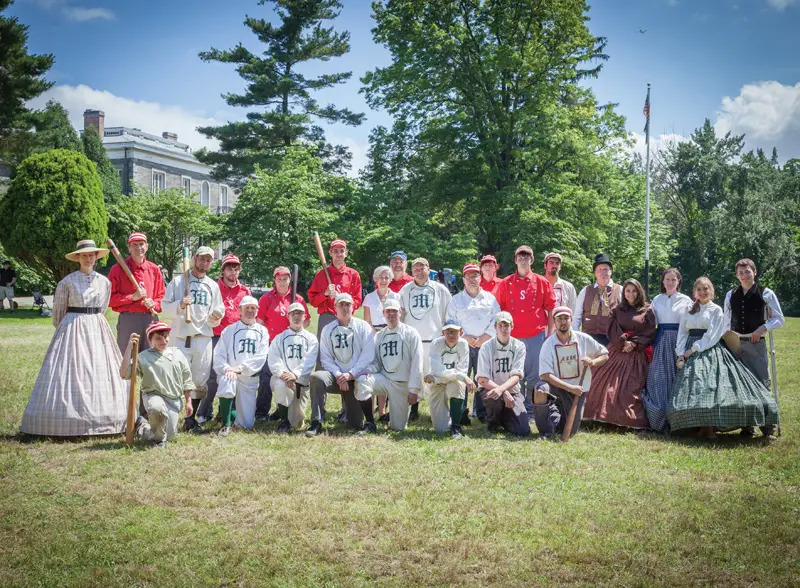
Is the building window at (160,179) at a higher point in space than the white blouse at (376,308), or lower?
higher

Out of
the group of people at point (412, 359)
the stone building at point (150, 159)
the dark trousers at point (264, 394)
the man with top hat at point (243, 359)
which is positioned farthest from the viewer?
the stone building at point (150, 159)

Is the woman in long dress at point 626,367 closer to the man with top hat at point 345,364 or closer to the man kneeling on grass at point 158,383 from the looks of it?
the man with top hat at point 345,364

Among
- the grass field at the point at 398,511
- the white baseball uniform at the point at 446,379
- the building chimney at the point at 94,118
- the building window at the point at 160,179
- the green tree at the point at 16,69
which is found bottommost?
the grass field at the point at 398,511

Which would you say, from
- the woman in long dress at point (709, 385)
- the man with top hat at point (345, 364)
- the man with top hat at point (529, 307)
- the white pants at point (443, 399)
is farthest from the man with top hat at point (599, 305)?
the man with top hat at point (345, 364)

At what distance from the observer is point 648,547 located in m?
4.45

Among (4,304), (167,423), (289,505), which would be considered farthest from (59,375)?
(4,304)

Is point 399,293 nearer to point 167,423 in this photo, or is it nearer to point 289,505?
point 167,423

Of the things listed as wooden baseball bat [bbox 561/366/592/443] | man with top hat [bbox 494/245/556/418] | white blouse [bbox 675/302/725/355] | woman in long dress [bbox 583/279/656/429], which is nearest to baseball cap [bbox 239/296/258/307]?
man with top hat [bbox 494/245/556/418]

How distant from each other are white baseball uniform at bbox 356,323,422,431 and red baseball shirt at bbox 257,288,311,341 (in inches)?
49.4

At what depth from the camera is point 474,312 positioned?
857cm

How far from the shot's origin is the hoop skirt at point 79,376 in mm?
6934

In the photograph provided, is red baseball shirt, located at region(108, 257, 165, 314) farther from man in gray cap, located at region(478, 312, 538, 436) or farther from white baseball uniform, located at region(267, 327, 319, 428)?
→ man in gray cap, located at region(478, 312, 538, 436)

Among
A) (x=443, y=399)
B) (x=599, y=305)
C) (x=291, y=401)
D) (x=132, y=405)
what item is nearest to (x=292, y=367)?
(x=291, y=401)

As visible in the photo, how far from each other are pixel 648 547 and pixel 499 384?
11.6 ft
